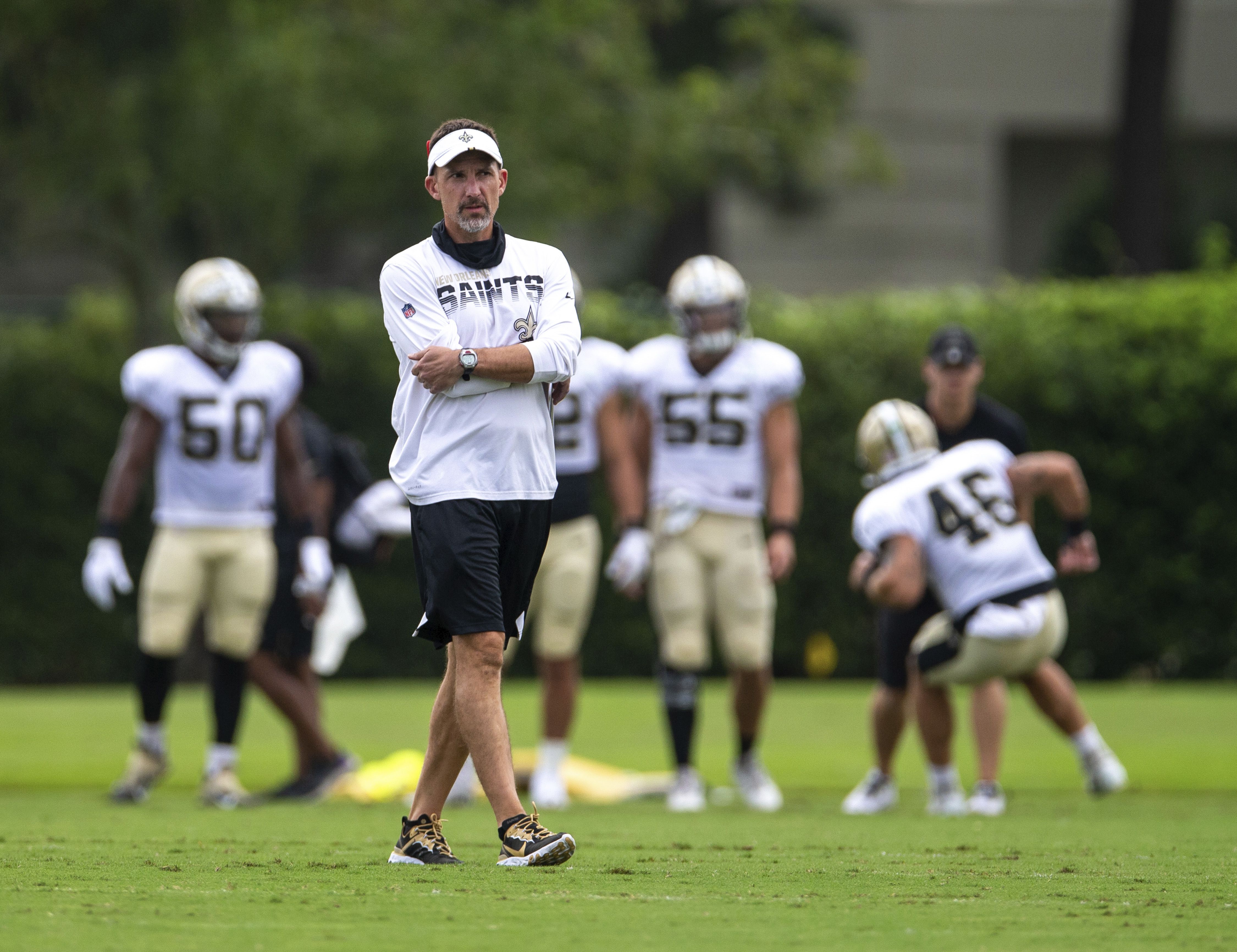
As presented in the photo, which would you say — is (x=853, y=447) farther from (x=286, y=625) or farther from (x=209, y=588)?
(x=209, y=588)

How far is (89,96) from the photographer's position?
13555 mm

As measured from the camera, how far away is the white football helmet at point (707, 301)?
8.23 m

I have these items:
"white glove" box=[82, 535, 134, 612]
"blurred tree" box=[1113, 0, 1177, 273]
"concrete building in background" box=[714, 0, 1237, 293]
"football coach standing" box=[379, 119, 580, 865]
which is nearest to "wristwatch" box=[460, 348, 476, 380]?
"football coach standing" box=[379, 119, 580, 865]

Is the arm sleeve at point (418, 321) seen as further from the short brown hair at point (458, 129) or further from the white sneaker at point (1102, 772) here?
the white sneaker at point (1102, 772)

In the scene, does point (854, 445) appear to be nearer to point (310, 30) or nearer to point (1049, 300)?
point (1049, 300)

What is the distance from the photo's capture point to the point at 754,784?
810cm

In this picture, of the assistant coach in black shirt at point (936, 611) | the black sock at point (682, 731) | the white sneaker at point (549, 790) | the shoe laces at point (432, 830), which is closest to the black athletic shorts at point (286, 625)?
the white sneaker at point (549, 790)

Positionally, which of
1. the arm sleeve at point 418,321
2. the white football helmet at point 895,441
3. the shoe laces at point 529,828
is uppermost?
the arm sleeve at point 418,321

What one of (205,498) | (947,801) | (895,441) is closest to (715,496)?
(895,441)

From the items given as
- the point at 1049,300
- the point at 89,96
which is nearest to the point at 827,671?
the point at 1049,300

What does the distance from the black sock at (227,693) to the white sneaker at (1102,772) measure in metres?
3.63

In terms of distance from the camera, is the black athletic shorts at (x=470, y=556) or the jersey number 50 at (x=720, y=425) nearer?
the black athletic shorts at (x=470, y=556)

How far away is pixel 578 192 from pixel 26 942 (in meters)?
13.4

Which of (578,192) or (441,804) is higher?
(578,192)
